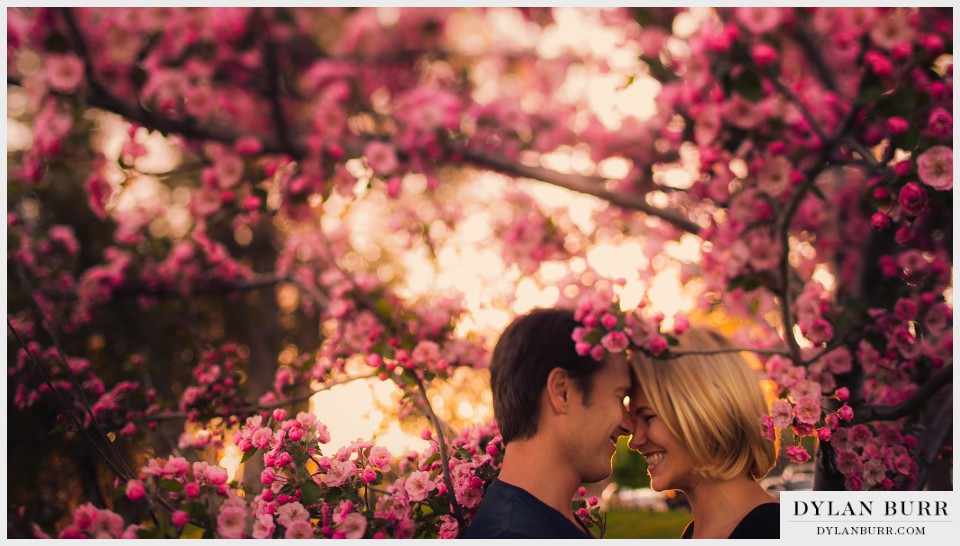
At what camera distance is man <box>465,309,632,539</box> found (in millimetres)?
2617

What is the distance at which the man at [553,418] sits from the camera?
262 centimetres

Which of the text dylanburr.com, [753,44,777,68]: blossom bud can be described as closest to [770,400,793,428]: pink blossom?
the text dylanburr.com

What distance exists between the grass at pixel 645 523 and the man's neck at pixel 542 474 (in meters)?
1.43

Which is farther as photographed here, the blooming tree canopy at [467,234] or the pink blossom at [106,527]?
the blooming tree canopy at [467,234]

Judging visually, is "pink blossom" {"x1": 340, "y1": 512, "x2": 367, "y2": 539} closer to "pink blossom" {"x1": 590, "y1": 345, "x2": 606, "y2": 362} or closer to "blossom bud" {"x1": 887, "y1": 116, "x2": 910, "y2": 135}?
"pink blossom" {"x1": 590, "y1": 345, "x2": 606, "y2": 362}

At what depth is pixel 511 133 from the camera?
607 centimetres

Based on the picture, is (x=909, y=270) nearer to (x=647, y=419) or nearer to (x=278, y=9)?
(x=647, y=419)

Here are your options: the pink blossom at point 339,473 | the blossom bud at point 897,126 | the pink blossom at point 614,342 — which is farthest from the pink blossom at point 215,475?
the blossom bud at point 897,126

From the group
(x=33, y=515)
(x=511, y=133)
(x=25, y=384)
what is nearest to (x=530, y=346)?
(x=33, y=515)

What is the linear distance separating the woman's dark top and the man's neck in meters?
0.66

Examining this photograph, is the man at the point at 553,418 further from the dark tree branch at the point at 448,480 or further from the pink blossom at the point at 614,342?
the pink blossom at the point at 614,342

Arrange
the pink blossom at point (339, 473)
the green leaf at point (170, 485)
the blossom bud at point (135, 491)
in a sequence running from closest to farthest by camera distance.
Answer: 1. the blossom bud at point (135, 491)
2. the green leaf at point (170, 485)
3. the pink blossom at point (339, 473)

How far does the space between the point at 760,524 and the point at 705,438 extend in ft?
1.24
